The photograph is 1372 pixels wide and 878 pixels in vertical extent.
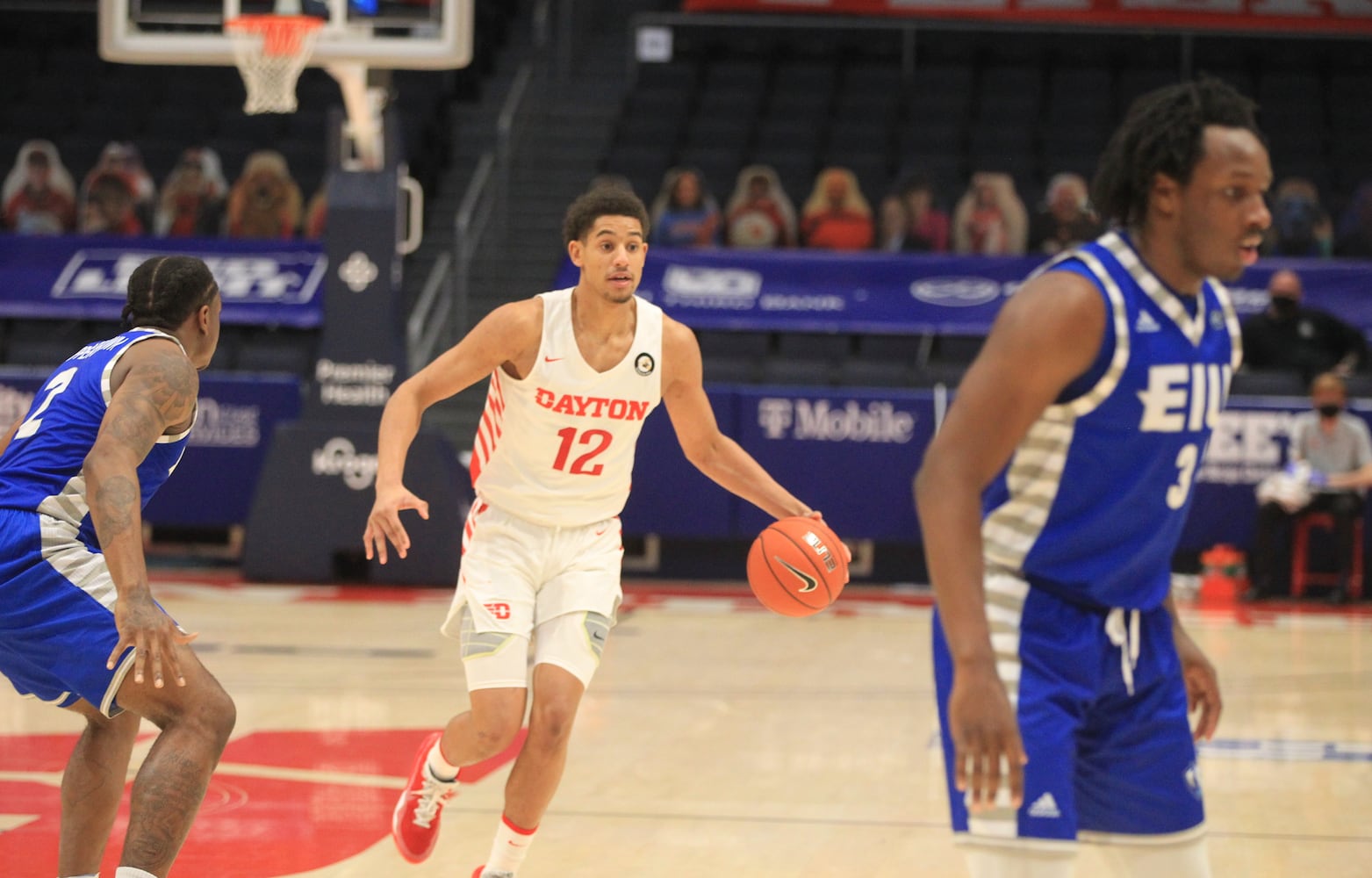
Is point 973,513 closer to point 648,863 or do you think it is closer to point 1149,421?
point 1149,421

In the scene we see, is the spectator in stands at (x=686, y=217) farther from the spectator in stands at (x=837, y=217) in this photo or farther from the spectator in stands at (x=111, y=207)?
the spectator in stands at (x=111, y=207)

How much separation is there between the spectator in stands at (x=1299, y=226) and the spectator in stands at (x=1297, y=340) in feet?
3.05

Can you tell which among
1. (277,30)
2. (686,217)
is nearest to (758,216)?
(686,217)

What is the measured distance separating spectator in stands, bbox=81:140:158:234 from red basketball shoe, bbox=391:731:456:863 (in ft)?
34.4

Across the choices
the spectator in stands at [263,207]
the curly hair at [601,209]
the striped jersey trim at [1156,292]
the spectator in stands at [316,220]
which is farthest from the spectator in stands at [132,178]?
the striped jersey trim at [1156,292]

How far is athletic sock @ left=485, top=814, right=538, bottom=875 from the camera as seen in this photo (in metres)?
4.33

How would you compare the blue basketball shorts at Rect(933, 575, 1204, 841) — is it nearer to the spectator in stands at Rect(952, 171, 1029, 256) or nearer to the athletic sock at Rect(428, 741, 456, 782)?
the athletic sock at Rect(428, 741, 456, 782)

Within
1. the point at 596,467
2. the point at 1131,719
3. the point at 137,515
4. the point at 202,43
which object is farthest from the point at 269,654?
the point at 1131,719

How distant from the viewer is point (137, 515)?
360cm

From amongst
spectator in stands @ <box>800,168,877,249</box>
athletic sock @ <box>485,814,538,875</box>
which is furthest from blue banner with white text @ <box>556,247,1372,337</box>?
athletic sock @ <box>485,814,538,875</box>

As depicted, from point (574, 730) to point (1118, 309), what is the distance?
4772 mm

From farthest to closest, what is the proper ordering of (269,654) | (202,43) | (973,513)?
(202,43)
(269,654)
(973,513)

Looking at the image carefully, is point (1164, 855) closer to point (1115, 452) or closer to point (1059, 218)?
point (1115, 452)

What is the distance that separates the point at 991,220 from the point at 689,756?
26.9 feet
